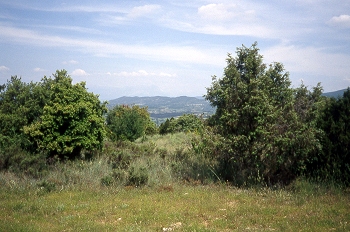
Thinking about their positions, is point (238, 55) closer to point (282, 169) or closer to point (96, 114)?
point (282, 169)

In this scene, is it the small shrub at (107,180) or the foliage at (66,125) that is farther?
the foliage at (66,125)

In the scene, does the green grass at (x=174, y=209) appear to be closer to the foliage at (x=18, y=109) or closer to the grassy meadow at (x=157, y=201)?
the grassy meadow at (x=157, y=201)

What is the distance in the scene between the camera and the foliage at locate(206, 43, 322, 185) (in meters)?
9.80

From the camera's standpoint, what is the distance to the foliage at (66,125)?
42.7 feet

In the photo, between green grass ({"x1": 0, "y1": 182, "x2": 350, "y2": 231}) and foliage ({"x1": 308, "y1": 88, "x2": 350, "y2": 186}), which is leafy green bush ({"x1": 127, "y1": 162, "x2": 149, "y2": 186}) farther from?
foliage ({"x1": 308, "y1": 88, "x2": 350, "y2": 186})

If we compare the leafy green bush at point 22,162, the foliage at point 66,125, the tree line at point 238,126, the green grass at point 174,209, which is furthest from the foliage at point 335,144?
the leafy green bush at point 22,162

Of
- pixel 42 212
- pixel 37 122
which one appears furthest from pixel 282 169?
pixel 37 122

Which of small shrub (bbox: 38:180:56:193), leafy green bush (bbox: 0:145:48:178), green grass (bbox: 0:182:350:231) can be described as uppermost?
leafy green bush (bbox: 0:145:48:178)

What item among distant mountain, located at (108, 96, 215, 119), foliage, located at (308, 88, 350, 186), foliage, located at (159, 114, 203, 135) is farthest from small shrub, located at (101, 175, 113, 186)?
foliage, located at (159, 114, 203, 135)

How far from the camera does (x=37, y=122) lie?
43.8 ft

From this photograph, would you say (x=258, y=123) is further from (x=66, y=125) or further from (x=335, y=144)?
(x=66, y=125)

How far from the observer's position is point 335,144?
372 inches

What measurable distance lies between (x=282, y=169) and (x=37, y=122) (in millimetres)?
9436

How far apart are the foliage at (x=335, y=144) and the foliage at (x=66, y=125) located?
8.42 meters
